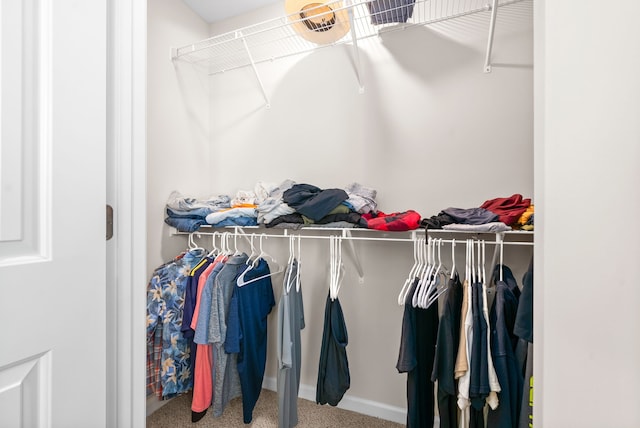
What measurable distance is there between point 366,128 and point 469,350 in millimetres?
1330

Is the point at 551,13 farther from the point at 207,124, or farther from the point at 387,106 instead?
the point at 207,124

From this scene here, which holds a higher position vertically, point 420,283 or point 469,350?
point 420,283

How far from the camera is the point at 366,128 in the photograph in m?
1.91

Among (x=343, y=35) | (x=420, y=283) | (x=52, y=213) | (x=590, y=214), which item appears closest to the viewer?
(x=590, y=214)

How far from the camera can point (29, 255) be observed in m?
0.53

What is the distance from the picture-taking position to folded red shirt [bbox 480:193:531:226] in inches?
52.4

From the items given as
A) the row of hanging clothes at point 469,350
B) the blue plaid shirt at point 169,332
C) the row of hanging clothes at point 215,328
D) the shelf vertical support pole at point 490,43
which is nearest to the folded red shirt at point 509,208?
the row of hanging clothes at point 469,350

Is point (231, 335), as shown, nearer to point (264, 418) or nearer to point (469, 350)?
point (264, 418)

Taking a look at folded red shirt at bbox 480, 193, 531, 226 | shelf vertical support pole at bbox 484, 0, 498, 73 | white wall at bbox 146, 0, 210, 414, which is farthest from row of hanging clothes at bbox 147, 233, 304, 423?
shelf vertical support pole at bbox 484, 0, 498, 73

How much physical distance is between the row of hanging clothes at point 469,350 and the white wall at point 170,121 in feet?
5.23

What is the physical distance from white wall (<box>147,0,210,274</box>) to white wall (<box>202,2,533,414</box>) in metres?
0.23

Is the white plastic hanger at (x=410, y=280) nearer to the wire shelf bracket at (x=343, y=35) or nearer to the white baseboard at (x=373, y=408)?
the white baseboard at (x=373, y=408)

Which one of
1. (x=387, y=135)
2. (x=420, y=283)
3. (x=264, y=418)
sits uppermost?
(x=387, y=135)

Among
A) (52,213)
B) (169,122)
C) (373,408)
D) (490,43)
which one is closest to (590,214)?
(52,213)
